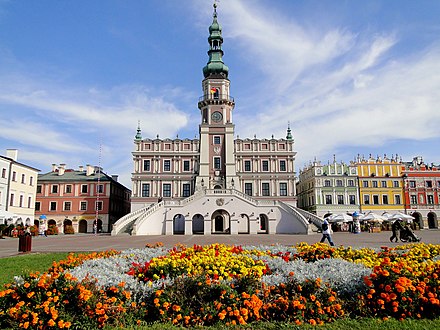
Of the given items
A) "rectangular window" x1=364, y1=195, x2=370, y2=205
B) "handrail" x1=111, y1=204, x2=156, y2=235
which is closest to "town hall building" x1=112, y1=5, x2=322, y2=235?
"handrail" x1=111, y1=204, x2=156, y2=235

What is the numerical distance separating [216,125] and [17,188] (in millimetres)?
32585

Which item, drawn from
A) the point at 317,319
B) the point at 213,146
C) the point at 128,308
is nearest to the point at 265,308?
the point at 317,319

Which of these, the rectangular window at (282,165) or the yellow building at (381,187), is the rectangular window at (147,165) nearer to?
the rectangular window at (282,165)

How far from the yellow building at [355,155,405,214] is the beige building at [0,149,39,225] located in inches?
2209

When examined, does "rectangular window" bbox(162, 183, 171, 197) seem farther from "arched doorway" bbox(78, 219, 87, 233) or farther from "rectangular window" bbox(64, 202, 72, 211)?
"rectangular window" bbox(64, 202, 72, 211)

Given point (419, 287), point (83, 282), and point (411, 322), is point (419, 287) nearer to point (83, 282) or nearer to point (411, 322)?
point (411, 322)

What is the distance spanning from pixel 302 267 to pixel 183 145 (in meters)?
52.0

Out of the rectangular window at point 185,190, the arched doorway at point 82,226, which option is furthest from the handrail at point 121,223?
the arched doorway at point 82,226

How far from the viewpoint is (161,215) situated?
4319 centimetres

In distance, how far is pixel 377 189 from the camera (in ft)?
202

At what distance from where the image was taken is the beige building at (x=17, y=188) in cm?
4753

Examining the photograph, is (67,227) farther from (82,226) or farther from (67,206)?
(67,206)

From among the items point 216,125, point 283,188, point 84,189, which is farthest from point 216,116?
point 84,189

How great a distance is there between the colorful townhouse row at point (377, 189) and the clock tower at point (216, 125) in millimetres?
18164
